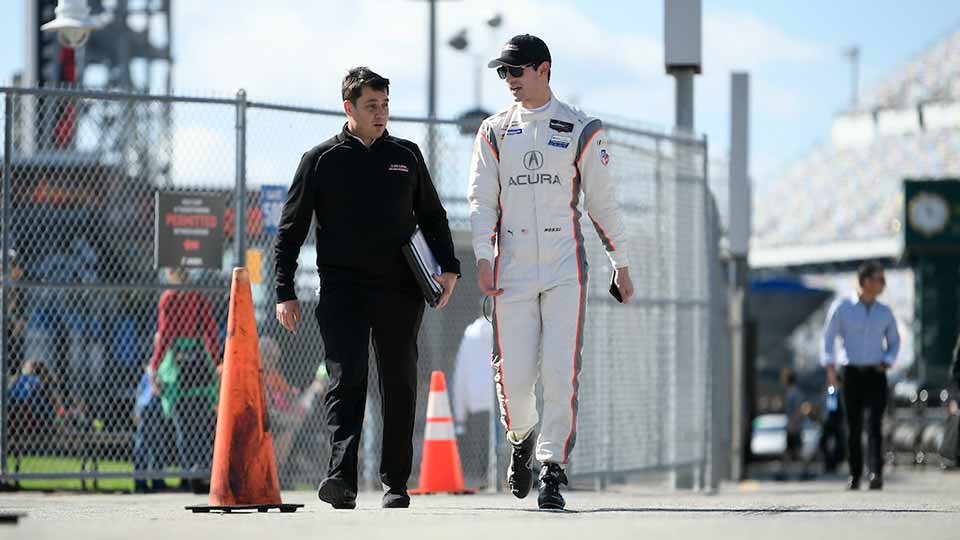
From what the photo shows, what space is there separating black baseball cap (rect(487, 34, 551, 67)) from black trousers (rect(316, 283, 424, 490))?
3.61ft

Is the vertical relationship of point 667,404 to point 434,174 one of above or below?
below

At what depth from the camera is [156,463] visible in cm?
1244

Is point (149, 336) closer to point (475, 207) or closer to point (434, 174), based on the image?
point (434, 174)

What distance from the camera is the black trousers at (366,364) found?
8.36 meters

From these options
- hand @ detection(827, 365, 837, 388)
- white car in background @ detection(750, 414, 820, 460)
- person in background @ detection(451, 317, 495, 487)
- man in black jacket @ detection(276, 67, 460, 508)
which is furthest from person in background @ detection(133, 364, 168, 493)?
white car in background @ detection(750, 414, 820, 460)

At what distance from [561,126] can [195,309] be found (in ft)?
15.1

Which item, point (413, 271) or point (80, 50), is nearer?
point (413, 271)

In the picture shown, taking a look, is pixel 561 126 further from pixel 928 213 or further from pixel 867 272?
pixel 928 213

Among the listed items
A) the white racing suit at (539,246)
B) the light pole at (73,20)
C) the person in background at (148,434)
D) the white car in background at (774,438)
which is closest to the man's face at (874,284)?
the person in background at (148,434)

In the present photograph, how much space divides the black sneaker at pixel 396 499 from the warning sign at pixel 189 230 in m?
3.98

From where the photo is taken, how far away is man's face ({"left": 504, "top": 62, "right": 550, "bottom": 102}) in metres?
8.46

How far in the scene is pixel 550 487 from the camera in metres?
8.21

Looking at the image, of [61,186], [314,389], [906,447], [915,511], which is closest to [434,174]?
[314,389]

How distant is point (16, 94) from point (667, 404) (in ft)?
17.8
